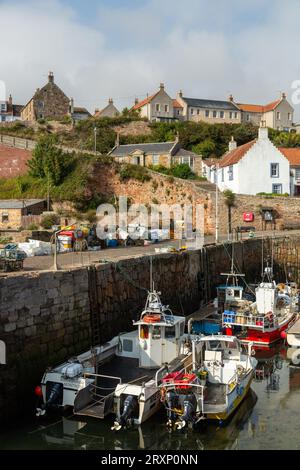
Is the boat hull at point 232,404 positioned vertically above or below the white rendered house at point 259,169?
below

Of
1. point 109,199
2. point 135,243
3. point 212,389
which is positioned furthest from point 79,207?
point 212,389

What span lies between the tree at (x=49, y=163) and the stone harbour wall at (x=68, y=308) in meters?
17.3

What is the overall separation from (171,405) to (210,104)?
54431mm

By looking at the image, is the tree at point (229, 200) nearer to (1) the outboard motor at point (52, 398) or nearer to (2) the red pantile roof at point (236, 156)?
(2) the red pantile roof at point (236, 156)

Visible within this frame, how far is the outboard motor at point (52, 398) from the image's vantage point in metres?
12.7

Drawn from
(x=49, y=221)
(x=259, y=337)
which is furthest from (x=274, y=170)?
(x=259, y=337)

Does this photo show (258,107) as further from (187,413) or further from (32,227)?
(187,413)

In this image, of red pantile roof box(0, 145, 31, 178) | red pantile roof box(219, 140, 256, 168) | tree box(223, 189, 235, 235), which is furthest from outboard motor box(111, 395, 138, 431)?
red pantile roof box(0, 145, 31, 178)

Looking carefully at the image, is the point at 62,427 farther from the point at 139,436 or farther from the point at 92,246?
the point at 92,246

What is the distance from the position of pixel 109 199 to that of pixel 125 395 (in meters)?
25.6

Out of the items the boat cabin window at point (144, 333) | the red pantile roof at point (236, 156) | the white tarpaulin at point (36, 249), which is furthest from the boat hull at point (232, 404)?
the red pantile roof at point (236, 156)

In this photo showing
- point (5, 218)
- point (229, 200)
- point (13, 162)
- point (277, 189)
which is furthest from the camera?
point (13, 162)

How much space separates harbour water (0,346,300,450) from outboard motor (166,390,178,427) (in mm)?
225

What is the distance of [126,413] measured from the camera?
40.0 feet
